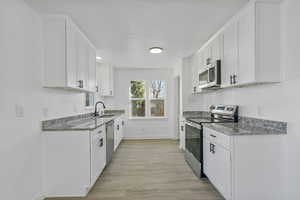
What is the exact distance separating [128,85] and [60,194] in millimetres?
4566

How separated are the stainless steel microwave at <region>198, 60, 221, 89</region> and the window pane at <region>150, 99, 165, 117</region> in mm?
3122

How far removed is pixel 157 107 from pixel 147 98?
18.2 inches

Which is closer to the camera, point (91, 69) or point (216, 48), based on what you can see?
point (216, 48)

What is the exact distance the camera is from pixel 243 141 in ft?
7.36

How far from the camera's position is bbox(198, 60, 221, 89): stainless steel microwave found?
3.23 m

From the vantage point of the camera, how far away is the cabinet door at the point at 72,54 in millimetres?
2730

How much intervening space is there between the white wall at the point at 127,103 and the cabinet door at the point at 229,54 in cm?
377

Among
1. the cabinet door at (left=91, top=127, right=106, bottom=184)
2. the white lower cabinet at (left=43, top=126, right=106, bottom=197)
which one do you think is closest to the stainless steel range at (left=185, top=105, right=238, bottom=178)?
the cabinet door at (left=91, top=127, right=106, bottom=184)

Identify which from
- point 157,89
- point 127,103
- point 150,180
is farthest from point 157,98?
point 150,180

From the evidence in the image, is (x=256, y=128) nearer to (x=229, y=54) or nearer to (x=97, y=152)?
(x=229, y=54)

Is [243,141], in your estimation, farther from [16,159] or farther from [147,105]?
[147,105]

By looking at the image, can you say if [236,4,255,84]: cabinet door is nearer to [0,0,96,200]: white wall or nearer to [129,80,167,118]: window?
[0,0,96,200]: white wall

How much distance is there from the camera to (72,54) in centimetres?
290

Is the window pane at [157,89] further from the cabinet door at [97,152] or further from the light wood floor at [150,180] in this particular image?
the cabinet door at [97,152]
